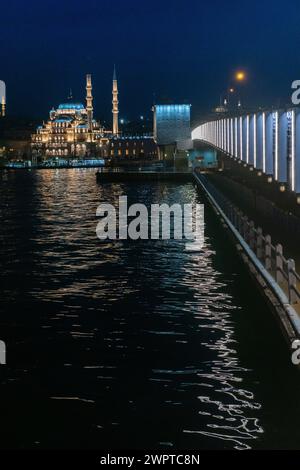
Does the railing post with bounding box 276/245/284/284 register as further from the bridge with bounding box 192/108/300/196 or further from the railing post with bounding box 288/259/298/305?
the bridge with bounding box 192/108/300/196

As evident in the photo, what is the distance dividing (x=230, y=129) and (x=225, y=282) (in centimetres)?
3781

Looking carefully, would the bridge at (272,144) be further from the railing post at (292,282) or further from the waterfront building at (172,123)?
the waterfront building at (172,123)

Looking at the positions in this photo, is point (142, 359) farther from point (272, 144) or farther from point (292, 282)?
point (272, 144)

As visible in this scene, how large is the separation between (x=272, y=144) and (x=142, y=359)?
810 inches

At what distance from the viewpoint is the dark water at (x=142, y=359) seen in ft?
37.1

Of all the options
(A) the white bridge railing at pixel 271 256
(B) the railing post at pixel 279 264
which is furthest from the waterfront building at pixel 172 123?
(B) the railing post at pixel 279 264

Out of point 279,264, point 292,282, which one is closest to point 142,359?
point 292,282

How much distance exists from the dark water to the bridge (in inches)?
138

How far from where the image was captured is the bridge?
2520 centimetres

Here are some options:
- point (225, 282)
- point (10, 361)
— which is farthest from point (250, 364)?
point (225, 282)

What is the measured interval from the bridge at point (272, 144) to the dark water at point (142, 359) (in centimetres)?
350

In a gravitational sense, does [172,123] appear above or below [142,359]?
above

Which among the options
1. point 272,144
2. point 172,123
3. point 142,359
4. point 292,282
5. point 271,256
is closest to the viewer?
point 142,359

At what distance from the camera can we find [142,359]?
15.0 metres
